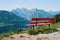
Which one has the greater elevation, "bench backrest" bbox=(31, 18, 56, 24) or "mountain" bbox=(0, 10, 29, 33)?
"bench backrest" bbox=(31, 18, 56, 24)

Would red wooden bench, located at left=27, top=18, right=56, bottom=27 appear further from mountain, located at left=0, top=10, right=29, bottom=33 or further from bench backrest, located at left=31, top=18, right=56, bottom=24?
mountain, located at left=0, top=10, right=29, bottom=33

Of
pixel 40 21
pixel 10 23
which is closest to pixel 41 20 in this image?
pixel 40 21

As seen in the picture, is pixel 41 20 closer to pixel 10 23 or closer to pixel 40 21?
pixel 40 21

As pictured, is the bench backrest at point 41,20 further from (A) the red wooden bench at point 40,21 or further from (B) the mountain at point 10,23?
(B) the mountain at point 10,23

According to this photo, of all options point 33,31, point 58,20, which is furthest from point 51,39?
point 58,20

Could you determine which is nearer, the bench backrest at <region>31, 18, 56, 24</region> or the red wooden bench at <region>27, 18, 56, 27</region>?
the red wooden bench at <region>27, 18, 56, 27</region>

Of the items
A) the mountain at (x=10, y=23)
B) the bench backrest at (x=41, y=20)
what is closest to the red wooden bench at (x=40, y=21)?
the bench backrest at (x=41, y=20)

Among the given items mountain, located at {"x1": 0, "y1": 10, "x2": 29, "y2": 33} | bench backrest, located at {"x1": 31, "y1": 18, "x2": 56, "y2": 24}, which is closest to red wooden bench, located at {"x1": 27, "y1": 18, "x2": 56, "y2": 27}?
bench backrest, located at {"x1": 31, "y1": 18, "x2": 56, "y2": 24}

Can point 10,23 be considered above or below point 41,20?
below

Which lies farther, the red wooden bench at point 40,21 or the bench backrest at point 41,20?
the bench backrest at point 41,20

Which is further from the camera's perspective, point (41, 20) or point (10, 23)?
point (10, 23)

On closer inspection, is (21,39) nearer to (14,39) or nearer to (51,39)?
(14,39)

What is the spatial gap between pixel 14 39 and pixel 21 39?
31cm

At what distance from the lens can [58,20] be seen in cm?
1881
